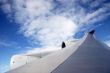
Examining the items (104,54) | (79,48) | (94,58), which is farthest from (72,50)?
(104,54)

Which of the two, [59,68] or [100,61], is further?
[100,61]

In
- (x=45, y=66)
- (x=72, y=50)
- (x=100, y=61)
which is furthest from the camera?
(x=72, y=50)

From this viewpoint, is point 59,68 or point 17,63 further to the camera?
point 17,63

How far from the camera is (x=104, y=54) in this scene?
242 inches

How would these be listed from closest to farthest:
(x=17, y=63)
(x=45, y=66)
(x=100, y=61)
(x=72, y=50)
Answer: (x=45, y=66) → (x=100, y=61) → (x=72, y=50) → (x=17, y=63)

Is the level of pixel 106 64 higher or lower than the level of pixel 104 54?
lower

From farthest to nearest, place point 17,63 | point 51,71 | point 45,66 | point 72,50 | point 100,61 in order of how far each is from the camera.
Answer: point 17,63, point 72,50, point 100,61, point 45,66, point 51,71

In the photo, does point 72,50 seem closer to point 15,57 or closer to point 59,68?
point 59,68

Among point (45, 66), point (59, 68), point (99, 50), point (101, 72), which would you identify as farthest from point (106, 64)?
point (45, 66)

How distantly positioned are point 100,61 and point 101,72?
0.65 meters

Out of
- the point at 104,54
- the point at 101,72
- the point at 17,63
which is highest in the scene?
the point at 17,63

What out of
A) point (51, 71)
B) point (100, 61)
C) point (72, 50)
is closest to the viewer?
point (51, 71)

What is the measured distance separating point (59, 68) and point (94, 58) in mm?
1514

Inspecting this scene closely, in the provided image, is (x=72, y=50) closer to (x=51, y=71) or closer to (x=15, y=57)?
(x=51, y=71)
